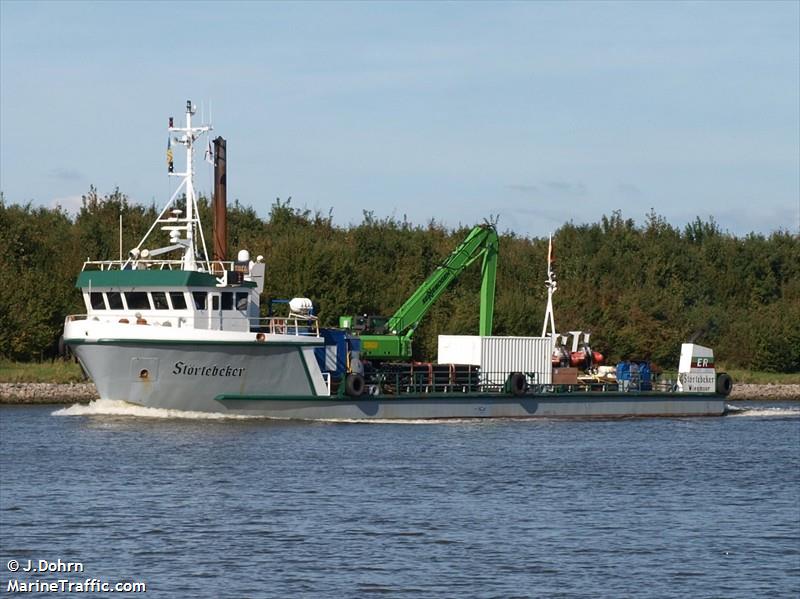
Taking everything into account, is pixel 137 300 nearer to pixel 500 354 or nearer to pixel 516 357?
pixel 500 354

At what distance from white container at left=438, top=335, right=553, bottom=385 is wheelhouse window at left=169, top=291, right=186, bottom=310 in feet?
37.8

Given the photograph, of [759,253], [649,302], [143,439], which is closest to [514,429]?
[143,439]

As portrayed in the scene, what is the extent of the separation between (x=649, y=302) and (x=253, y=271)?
137 feet

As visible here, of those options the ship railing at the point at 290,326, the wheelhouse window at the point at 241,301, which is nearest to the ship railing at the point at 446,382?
the ship railing at the point at 290,326

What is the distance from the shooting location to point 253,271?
48094 millimetres

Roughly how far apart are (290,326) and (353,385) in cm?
292

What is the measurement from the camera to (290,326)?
151 ft

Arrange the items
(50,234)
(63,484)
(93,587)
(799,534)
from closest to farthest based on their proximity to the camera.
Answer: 1. (93,587)
2. (799,534)
3. (63,484)
4. (50,234)

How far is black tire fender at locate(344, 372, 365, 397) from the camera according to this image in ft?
154

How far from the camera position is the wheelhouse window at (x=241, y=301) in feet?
151

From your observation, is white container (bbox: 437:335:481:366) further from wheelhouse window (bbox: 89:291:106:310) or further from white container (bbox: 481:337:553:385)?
wheelhouse window (bbox: 89:291:106:310)

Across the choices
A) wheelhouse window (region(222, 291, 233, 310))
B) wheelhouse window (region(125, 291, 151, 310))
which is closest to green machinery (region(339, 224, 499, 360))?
wheelhouse window (region(222, 291, 233, 310))

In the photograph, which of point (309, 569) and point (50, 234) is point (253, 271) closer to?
point (309, 569)

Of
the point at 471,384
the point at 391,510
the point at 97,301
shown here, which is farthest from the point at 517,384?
the point at 391,510
